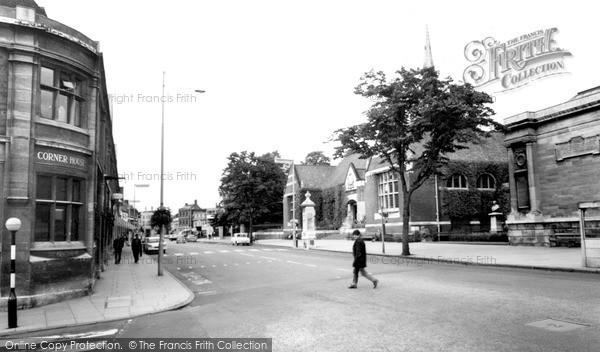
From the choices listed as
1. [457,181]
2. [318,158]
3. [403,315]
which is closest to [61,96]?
[403,315]

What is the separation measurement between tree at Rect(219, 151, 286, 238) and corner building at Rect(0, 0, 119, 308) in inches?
1899

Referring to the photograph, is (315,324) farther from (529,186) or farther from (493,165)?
(493,165)

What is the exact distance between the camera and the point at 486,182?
1854 inches

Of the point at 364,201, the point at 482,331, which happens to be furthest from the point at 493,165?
the point at 482,331

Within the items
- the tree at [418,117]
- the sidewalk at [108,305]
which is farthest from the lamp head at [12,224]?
the tree at [418,117]

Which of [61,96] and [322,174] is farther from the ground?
[322,174]

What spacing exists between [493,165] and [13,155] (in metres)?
44.6

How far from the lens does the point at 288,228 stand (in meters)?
68.7

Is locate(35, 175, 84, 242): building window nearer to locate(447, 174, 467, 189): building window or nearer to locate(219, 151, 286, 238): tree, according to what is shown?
locate(447, 174, 467, 189): building window

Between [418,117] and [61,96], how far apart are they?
17657mm

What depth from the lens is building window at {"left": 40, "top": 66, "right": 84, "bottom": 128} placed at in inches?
522

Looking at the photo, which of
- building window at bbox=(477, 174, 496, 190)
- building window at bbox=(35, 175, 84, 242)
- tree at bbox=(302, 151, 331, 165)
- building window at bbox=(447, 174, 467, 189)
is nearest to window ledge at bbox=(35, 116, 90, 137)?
building window at bbox=(35, 175, 84, 242)

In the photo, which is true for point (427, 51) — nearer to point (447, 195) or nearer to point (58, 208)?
point (447, 195)

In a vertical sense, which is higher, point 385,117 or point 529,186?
point 385,117
